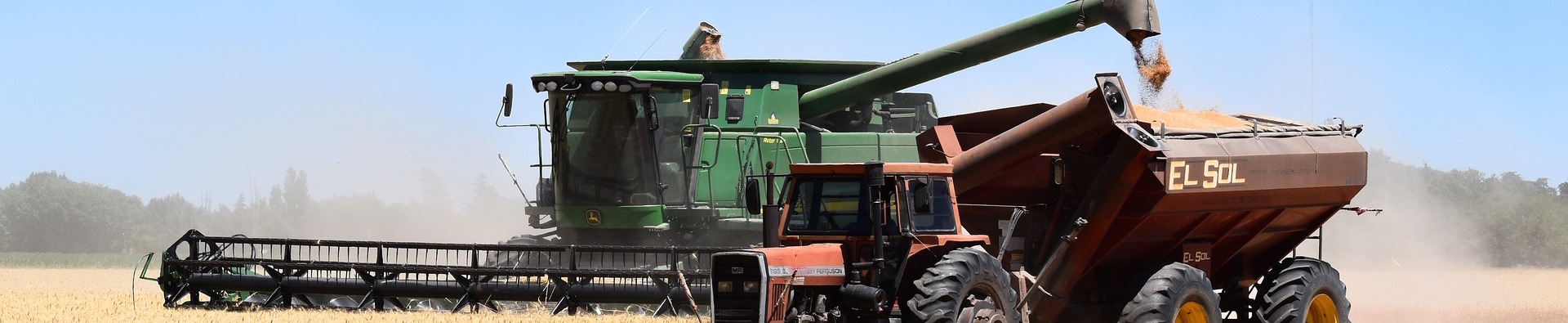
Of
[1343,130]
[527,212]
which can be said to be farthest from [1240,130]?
[527,212]

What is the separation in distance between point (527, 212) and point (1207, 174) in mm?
7286

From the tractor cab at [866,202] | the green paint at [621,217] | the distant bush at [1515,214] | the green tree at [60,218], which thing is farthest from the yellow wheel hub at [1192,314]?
the green tree at [60,218]

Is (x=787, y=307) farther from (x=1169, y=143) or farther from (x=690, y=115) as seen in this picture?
(x=690, y=115)

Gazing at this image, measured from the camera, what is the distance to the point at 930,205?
8.86 metres

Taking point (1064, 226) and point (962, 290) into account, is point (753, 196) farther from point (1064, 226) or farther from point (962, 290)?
point (1064, 226)

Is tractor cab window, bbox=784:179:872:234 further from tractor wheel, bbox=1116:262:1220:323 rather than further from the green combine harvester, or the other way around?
the green combine harvester

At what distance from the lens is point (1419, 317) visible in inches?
642

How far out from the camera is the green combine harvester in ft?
44.0

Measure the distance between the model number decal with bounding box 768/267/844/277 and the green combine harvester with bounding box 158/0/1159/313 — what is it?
3.60m

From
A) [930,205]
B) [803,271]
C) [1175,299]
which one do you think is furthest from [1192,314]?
[803,271]

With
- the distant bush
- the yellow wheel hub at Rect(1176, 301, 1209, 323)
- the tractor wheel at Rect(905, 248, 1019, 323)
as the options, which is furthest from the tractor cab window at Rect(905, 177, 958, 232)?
the distant bush

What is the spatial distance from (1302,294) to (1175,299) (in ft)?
5.87

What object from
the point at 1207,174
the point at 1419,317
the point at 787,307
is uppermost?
the point at 1207,174

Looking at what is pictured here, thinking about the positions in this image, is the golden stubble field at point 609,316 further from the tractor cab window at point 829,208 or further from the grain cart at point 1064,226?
the tractor cab window at point 829,208
